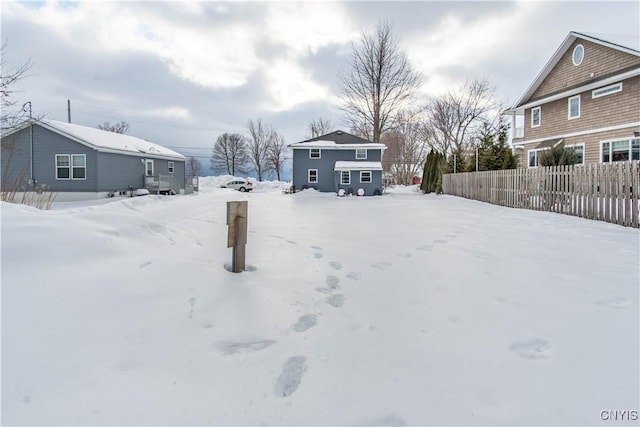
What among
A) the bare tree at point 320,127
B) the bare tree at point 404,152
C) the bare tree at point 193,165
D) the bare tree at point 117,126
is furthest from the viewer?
the bare tree at point 193,165

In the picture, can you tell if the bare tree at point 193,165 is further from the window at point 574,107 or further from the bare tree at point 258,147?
the window at point 574,107

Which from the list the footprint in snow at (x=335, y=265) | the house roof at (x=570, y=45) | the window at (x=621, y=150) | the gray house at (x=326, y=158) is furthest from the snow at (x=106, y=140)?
the window at (x=621, y=150)

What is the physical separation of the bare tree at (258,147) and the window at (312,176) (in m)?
27.1

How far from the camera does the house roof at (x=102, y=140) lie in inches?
717

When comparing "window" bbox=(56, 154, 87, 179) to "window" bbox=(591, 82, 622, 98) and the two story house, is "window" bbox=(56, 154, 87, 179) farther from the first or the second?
"window" bbox=(591, 82, 622, 98)

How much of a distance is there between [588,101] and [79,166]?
27.0 metres

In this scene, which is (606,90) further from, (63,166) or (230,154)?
(230,154)

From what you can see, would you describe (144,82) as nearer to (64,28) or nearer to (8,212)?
(64,28)

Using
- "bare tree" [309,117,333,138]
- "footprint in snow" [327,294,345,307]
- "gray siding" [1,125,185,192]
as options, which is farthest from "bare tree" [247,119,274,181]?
"footprint in snow" [327,294,345,307]

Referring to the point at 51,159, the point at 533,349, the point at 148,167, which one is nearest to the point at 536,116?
the point at 533,349

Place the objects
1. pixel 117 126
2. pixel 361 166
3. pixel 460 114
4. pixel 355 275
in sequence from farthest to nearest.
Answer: pixel 117 126, pixel 460 114, pixel 361 166, pixel 355 275

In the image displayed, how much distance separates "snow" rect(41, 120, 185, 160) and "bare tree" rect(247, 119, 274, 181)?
93.0ft

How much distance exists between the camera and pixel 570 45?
17.0m

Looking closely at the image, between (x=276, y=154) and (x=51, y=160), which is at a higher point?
(x=276, y=154)
